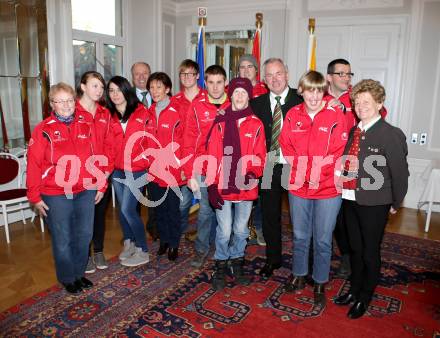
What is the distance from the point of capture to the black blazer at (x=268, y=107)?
2.66 m

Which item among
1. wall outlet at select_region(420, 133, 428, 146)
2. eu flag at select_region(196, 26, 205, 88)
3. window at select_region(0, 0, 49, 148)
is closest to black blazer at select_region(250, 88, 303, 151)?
eu flag at select_region(196, 26, 205, 88)

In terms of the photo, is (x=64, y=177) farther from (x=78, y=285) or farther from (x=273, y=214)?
(x=273, y=214)

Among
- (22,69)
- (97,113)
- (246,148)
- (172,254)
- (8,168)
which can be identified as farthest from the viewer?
(22,69)

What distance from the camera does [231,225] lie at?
2676mm

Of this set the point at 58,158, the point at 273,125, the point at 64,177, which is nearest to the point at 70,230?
the point at 64,177

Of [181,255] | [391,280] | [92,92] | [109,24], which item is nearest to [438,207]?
[391,280]

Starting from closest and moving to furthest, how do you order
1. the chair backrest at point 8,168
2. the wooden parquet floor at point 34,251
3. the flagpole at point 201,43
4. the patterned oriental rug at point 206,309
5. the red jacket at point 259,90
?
1. the patterned oriental rug at point 206,309
2. the wooden parquet floor at point 34,251
3. the red jacket at point 259,90
4. the chair backrest at point 8,168
5. the flagpole at point 201,43

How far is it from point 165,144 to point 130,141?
10.4 inches

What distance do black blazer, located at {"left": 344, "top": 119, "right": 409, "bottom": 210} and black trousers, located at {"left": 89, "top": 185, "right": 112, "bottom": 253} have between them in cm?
176

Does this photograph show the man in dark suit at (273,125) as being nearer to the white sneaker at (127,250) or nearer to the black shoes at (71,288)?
the white sneaker at (127,250)

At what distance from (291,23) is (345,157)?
332cm

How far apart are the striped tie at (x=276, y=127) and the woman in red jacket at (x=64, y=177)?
122 centimetres

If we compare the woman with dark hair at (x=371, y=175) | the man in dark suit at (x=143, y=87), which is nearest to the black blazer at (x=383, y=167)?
the woman with dark hair at (x=371, y=175)

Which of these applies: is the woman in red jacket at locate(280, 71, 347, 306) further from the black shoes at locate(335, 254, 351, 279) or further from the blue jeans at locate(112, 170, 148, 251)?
the blue jeans at locate(112, 170, 148, 251)
